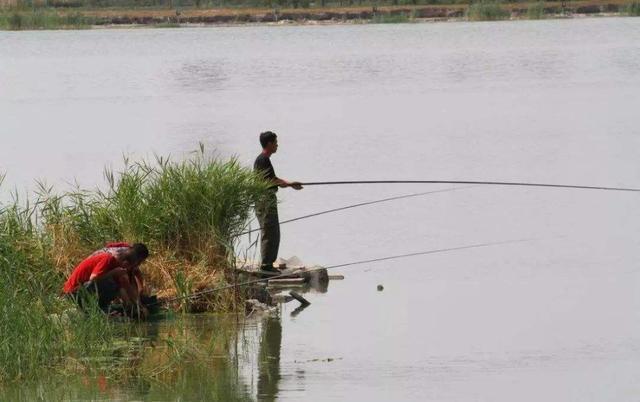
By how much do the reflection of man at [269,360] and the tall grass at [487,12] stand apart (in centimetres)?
5355

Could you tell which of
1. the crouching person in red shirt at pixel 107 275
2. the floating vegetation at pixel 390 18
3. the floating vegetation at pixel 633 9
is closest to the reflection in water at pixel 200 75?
the floating vegetation at pixel 390 18

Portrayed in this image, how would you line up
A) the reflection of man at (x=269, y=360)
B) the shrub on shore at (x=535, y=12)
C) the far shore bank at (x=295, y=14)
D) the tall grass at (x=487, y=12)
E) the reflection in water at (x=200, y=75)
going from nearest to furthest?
the reflection of man at (x=269, y=360) < the reflection in water at (x=200, y=75) < the shrub on shore at (x=535, y=12) < the tall grass at (x=487, y=12) < the far shore bank at (x=295, y=14)

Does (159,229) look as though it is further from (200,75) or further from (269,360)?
(200,75)

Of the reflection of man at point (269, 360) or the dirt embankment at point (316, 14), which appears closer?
the reflection of man at point (269, 360)

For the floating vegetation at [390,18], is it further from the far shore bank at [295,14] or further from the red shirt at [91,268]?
the red shirt at [91,268]

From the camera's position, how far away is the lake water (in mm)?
10391

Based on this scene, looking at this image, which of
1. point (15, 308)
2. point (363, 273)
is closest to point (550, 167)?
point (363, 273)

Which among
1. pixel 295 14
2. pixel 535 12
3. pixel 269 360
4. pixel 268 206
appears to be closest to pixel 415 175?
pixel 268 206

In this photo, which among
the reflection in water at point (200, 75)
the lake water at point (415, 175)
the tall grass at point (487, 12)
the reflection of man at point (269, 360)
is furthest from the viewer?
the tall grass at point (487, 12)

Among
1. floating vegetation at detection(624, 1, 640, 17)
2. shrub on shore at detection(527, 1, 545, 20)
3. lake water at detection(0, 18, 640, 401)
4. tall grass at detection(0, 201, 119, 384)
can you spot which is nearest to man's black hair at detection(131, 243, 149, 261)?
tall grass at detection(0, 201, 119, 384)

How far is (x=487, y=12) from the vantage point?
211 ft

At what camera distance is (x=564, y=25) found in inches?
2338

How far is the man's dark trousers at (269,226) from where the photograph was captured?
12.4 m

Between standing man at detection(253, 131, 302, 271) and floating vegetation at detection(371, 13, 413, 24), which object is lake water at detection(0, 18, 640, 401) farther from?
floating vegetation at detection(371, 13, 413, 24)
